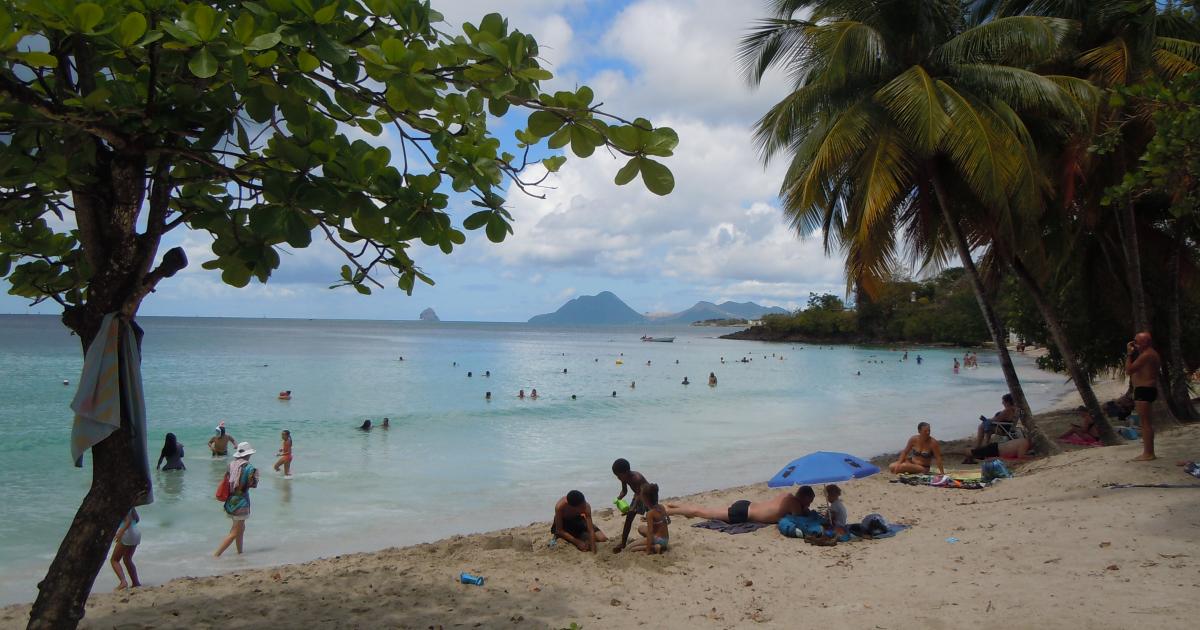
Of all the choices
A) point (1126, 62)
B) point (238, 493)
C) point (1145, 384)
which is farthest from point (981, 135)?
point (238, 493)

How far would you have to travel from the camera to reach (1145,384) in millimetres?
7883

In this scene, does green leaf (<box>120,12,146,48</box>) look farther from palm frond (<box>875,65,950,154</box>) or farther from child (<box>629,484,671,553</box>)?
palm frond (<box>875,65,950,154</box>)

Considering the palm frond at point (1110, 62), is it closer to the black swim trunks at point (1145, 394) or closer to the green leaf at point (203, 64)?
the black swim trunks at point (1145, 394)

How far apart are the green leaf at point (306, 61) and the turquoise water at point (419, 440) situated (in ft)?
23.6

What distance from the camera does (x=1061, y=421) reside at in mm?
16625

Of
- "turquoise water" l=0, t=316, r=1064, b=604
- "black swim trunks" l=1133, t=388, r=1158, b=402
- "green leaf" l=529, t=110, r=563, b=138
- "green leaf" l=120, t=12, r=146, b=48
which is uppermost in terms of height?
"green leaf" l=120, t=12, r=146, b=48

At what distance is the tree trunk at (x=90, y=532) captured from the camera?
2.93 meters

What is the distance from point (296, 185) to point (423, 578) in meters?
4.53

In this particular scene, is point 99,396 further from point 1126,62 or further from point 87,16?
point 1126,62

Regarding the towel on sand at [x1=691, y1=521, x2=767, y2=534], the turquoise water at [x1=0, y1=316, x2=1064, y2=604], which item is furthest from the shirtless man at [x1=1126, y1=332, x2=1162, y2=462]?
the turquoise water at [x1=0, y1=316, x2=1064, y2=604]

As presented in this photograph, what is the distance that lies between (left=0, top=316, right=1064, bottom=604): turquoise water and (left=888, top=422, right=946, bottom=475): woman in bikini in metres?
2.79

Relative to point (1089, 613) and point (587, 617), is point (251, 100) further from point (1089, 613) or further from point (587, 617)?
point (1089, 613)

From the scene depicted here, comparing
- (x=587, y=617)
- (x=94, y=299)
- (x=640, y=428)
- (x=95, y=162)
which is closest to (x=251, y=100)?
(x=95, y=162)

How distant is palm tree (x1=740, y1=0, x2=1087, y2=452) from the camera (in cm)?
975
